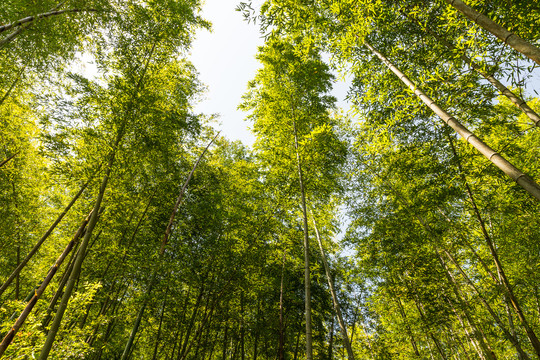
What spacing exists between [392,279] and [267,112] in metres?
5.06

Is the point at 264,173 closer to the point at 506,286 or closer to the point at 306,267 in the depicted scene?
the point at 306,267

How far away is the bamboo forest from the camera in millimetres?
3047

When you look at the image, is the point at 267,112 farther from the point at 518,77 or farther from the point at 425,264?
the point at 425,264

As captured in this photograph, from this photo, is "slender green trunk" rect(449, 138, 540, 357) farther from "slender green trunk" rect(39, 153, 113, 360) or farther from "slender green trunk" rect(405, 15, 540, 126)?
"slender green trunk" rect(39, 153, 113, 360)

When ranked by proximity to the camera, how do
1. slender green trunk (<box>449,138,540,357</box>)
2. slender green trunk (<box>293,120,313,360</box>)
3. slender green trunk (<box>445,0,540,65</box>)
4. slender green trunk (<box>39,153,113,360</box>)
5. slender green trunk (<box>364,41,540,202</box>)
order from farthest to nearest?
1. slender green trunk (<box>449,138,540,357</box>)
2. slender green trunk (<box>293,120,313,360</box>)
3. slender green trunk (<box>39,153,113,360</box>)
4. slender green trunk (<box>445,0,540,65</box>)
5. slender green trunk (<box>364,41,540,202</box>)

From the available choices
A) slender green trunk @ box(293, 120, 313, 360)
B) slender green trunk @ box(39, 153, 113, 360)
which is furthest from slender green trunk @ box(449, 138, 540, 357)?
slender green trunk @ box(39, 153, 113, 360)

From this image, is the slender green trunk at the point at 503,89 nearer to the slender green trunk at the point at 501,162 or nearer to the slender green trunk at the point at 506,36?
the slender green trunk at the point at 506,36

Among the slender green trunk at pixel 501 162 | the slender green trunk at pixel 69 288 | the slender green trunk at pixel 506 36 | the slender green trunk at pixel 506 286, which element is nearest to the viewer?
the slender green trunk at pixel 501 162

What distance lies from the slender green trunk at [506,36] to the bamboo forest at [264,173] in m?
0.02

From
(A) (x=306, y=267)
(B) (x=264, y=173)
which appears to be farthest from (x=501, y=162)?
(B) (x=264, y=173)

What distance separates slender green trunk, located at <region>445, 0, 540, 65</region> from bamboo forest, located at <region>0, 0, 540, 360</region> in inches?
0.7

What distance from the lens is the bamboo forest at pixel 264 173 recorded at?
120 inches

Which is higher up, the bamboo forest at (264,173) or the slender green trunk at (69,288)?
the bamboo forest at (264,173)

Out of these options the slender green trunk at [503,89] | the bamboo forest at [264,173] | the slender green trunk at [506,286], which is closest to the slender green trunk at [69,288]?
the bamboo forest at [264,173]
